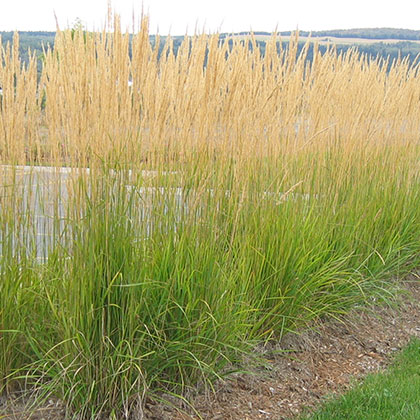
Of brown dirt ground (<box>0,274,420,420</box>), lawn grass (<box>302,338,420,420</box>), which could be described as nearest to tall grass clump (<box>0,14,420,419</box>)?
brown dirt ground (<box>0,274,420,420</box>)

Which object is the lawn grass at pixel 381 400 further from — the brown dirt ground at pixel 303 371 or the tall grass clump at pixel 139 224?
the tall grass clump at pixel 139 224

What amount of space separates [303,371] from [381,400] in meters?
0.45

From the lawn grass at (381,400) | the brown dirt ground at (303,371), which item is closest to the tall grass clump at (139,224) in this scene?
the brown dirt ground at (303,371)

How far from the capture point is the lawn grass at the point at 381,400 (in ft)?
9.75

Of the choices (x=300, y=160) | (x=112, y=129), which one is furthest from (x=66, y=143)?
(x=300, y=160)

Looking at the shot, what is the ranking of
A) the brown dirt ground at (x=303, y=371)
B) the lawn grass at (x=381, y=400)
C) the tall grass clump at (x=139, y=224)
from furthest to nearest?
the lawn grass at (x=381, y=400) → the brown dirt ground at (x=303, y=371) → the tall grass clump at (x=139, y=224)

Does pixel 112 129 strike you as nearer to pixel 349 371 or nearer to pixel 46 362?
pixel 46 362

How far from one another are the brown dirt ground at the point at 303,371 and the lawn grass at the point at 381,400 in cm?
10

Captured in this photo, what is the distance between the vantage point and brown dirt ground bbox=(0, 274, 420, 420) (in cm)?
276

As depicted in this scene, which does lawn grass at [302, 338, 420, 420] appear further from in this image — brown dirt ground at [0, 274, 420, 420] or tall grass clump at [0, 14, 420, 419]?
tall grass clump at [0, 14, 420, 419]

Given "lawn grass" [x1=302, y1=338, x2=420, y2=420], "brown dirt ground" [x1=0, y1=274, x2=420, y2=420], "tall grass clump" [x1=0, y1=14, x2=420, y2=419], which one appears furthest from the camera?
"lawn grass" [x1=302, y1=338, x2=420, y2=420]

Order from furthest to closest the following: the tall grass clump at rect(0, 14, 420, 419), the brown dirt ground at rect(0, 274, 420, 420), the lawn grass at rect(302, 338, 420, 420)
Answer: the lawn grass at rect(302, 338, 420, 420) < the brown dirt ground at rect(0, 274, 420, 420) < the tall grass clump at rect(0, 14, 420, 419)

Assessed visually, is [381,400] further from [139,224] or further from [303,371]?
[139,224]

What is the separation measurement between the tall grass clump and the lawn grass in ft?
1.63
